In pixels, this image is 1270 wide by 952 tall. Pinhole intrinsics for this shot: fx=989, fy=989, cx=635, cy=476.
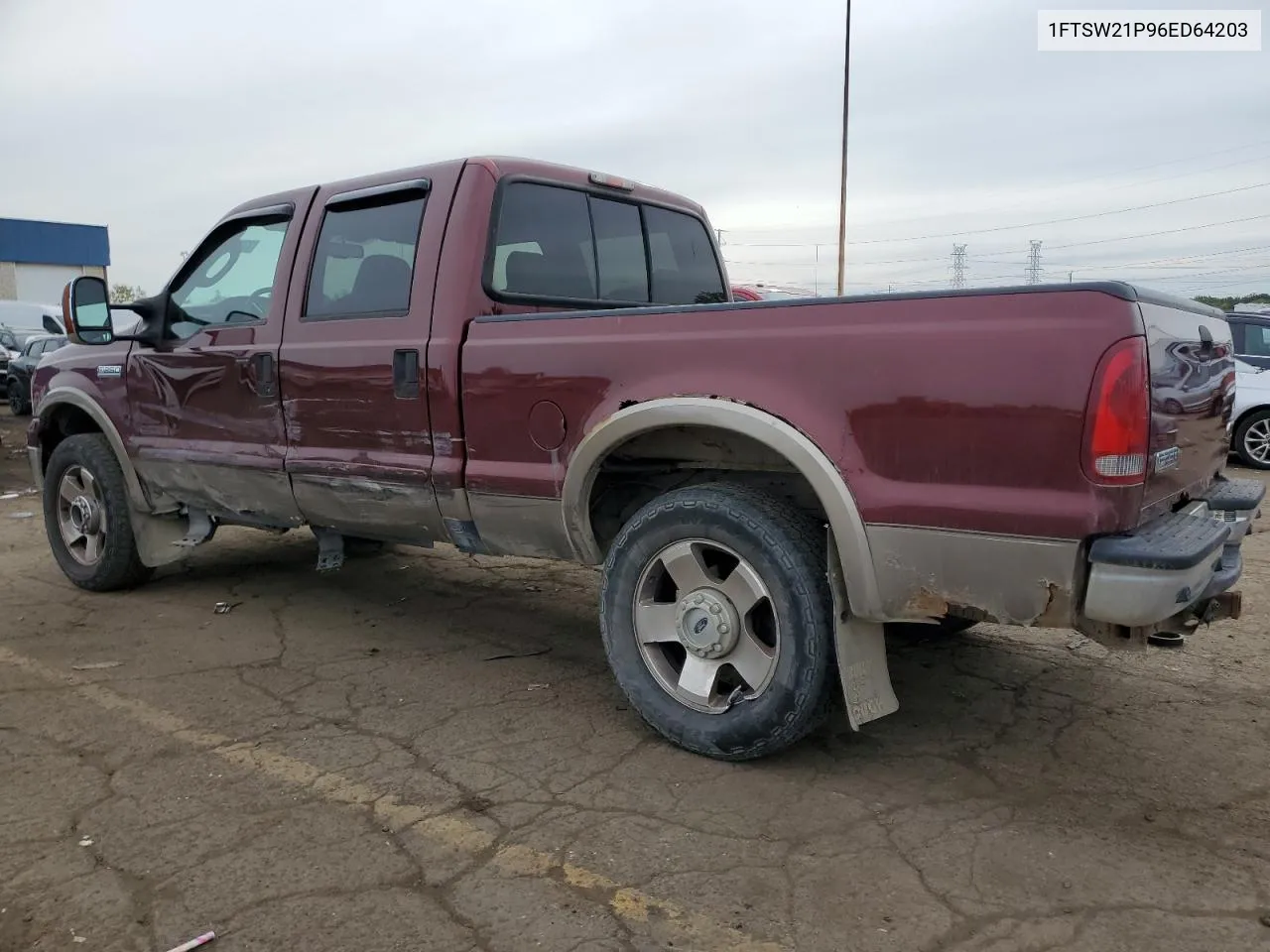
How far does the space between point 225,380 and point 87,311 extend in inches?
38.9

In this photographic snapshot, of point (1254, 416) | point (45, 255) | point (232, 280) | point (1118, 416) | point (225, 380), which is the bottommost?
point (1254, 416)

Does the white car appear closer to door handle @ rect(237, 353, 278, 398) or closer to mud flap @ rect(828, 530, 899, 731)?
mud flap @ rect(828, 530, 899, 731)

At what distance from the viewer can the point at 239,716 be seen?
3703mm

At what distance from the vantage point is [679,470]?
143 inches

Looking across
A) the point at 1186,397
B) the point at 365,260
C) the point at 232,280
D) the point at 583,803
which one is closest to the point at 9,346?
the point at 232,280

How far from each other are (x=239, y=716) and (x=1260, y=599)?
16.4ft

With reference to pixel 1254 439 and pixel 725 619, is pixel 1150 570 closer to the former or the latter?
pixel 725 619

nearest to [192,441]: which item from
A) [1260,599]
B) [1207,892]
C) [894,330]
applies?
[894,330]

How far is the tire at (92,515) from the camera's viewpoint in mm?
5352

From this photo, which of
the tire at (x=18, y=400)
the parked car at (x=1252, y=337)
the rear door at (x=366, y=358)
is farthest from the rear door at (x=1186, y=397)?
the tire at (x=18, y=400)

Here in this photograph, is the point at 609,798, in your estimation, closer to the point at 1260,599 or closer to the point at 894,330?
the point at 894,330

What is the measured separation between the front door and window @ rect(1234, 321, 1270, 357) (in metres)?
10.5

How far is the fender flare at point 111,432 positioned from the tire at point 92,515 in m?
0.08

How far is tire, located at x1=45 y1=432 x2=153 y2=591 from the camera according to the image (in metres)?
5.35
